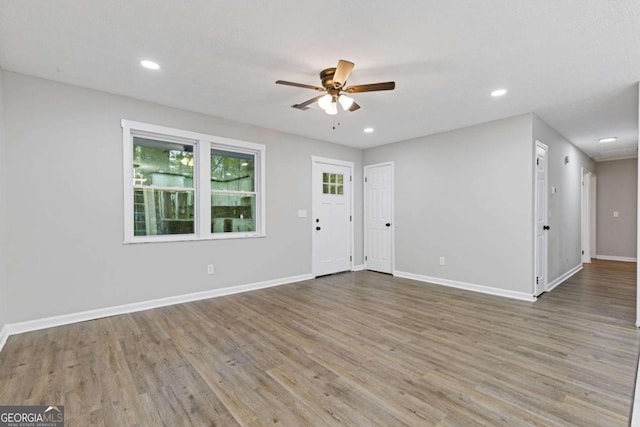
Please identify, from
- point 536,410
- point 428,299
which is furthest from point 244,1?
point 428,299

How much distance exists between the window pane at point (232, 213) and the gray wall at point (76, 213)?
1.17 ft

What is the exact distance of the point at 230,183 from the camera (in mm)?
4516

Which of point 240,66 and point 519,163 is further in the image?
point 519,163

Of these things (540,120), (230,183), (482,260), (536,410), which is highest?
(540,120)

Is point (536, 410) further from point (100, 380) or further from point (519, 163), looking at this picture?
point (519, 163)

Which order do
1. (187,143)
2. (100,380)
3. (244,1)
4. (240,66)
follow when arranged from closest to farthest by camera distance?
(244,1) < (100,380) < (240,66) < (187,143)

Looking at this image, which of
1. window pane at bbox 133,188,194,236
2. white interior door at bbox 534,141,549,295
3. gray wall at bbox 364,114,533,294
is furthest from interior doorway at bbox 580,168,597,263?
window pane at bbox 133,188,194,236

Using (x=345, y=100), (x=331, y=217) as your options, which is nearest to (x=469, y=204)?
(x=331, y=217)

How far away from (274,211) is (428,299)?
2671 millimetres

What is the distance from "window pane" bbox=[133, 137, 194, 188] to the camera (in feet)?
12.1

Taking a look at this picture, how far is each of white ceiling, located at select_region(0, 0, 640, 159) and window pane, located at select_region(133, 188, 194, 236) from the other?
1162mm

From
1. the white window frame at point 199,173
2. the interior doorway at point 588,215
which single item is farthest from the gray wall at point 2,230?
the interior doorway at point 588,215

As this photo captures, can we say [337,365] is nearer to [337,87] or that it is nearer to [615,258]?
[337,87]

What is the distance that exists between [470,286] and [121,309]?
4.76 meters
